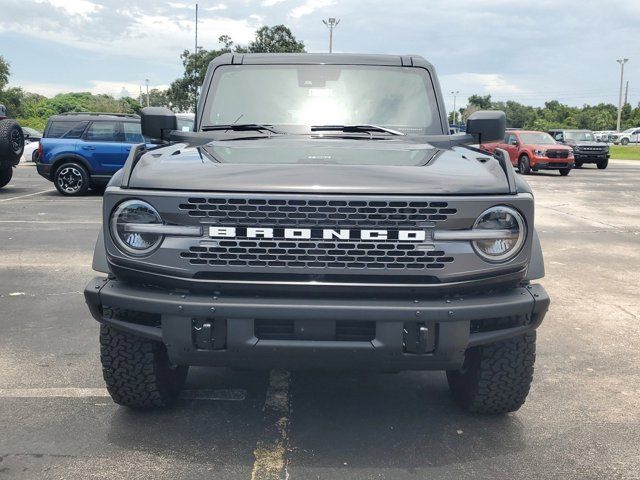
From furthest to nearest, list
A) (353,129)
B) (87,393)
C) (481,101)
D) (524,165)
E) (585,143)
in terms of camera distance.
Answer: (481,101) → (585,143) → (524,165) → (353,129) → (87,393)

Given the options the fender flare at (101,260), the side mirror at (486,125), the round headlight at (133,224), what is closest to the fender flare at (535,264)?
the side mirror at (486,125)

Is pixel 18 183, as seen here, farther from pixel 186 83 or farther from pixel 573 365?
pixel 186 83

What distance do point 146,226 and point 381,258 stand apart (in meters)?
0.98

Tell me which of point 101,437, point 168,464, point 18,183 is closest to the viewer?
point 168,464

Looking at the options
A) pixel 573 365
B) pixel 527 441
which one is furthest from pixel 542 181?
pixel 527 441

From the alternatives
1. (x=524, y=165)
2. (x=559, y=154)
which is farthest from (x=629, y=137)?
(x=559, y=154)

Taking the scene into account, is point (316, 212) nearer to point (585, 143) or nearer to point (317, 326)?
point (317, 326)

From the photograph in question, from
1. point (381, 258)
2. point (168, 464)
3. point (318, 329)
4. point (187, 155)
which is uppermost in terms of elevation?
point (187, 155)

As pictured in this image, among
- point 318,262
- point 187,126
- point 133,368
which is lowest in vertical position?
point 133,368

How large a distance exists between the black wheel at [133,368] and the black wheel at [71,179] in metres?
12.3

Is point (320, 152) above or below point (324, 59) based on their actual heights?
below

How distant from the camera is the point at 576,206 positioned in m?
14.3

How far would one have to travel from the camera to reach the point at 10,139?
12.0m

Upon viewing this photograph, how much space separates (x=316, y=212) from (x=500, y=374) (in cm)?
129
